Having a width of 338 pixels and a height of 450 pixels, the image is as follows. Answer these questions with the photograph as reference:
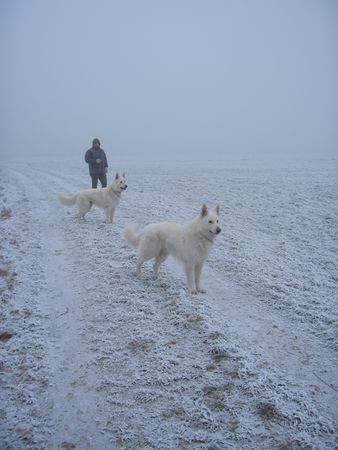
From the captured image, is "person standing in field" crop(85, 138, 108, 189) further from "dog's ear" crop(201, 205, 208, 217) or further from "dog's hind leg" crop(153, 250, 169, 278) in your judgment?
"dog's ear" crop(201, 205, 208, 217)

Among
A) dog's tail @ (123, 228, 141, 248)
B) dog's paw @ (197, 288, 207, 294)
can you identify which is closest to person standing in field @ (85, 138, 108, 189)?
dog's tail @ (123, 228, 141, 248)

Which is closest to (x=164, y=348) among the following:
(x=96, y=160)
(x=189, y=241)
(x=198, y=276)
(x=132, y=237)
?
(x=198, y=276)

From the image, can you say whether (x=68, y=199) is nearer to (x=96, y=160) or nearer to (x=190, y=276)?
(x=96, y=160)

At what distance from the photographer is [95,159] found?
11672mm

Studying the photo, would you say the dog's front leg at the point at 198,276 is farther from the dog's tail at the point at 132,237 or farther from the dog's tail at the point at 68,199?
the dog's tail at the point at 68,199

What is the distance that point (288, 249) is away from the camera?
7.63 meters

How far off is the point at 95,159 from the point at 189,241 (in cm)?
785

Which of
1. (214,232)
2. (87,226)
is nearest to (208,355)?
(214,232)

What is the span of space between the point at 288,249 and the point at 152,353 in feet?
17.3

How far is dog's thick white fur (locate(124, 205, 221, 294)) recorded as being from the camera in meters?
5.09

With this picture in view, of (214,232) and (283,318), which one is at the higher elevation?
(214,232)

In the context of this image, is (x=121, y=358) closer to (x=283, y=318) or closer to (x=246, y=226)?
(x=283, y=318)

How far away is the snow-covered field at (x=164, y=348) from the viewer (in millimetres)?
2631

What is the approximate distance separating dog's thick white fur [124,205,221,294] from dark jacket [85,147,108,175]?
707cm
